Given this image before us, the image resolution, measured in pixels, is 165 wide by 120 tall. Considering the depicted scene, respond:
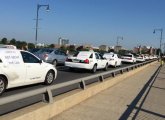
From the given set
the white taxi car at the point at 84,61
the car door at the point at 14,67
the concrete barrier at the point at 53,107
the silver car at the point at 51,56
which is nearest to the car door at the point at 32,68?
the car door at the point at 14,67

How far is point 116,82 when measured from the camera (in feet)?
54.5

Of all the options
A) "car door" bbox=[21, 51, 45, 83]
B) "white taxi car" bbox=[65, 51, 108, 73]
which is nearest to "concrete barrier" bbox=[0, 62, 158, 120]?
"car door" bbox=[21, 51, 45, 83]

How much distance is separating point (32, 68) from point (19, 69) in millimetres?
1033

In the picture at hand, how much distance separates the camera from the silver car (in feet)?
81.6

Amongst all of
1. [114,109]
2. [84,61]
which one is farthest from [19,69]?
[84,61]

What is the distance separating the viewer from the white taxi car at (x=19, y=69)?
10.3 meters

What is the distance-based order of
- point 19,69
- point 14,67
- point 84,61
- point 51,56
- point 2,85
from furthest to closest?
point 51,56, point 84,61, point 19,69, point 14,67, point 2,85

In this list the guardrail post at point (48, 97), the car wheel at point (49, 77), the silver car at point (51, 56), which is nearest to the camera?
the guardrail post at point (48, 97)

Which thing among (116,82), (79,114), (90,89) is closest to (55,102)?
(79,114)

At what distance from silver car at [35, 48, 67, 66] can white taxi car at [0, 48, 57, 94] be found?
11.7 m

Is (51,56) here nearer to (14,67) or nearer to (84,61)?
(84,61)

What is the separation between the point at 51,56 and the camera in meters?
25.4

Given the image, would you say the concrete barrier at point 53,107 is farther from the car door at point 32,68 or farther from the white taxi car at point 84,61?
the white taxi car at point 84,61

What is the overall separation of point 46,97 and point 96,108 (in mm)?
2100
